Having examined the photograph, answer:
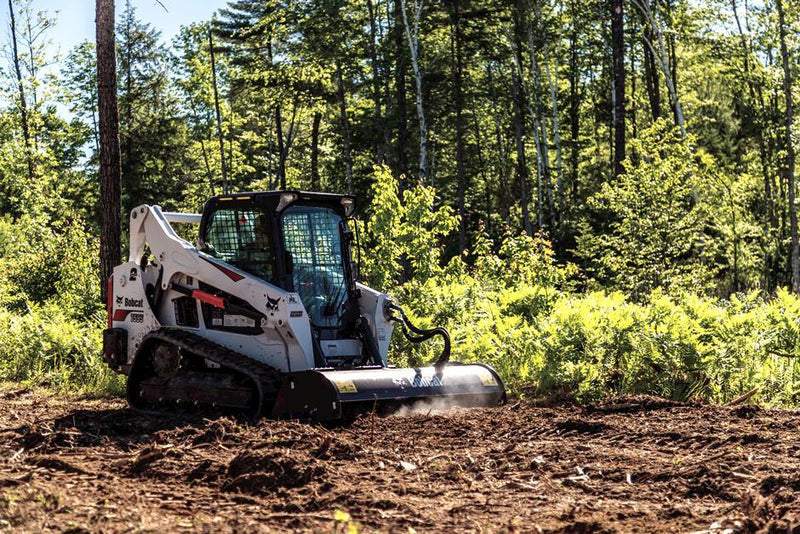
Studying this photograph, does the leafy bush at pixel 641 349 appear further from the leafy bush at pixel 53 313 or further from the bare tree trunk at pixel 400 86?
the bare tree trunk at pixel 400 86

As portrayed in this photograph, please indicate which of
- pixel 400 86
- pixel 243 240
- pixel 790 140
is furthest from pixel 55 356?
pixel 790 140

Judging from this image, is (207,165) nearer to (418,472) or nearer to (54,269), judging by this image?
A: (54,269)

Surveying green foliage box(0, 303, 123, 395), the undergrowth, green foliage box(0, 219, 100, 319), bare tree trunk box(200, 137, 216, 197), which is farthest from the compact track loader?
bare tree trunk box(200, 137, 216, 197)

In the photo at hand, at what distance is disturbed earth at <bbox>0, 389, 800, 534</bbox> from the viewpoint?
17.6 ft

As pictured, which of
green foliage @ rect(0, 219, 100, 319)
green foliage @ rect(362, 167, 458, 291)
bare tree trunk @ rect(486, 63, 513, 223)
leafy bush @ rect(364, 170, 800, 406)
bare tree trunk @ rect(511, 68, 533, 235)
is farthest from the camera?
bare tree trunk @ rect(486, 63, 513, 223)

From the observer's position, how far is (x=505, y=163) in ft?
147

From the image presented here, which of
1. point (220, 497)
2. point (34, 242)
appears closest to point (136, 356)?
point (220, 497)

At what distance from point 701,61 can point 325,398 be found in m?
32.3

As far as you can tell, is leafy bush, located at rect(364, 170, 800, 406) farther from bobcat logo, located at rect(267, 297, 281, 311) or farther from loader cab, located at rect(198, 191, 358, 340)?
bobcat logo, located at rect(267, 297, 281, 311)

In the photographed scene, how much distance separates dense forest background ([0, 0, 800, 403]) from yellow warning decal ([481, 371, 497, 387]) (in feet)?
2.89

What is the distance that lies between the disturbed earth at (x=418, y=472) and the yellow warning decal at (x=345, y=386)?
12.6 inches

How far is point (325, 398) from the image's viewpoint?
28.4ft

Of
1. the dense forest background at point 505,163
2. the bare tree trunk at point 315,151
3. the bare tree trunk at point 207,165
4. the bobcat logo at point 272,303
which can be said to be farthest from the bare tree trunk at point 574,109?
the bobcat logo at point 272,303

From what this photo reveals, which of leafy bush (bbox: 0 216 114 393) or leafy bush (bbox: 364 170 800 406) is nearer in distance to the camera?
leafy bush (bbox: 364 170 800 406)
